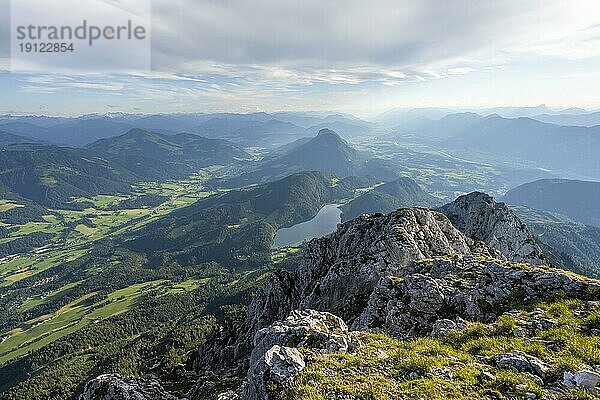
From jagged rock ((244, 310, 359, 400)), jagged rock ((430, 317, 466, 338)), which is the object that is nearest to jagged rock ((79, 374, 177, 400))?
jagged rock ((244, 310, 359, 400))

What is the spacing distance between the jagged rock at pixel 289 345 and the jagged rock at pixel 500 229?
215ft

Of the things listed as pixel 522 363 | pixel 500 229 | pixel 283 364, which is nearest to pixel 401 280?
pixel 522 363

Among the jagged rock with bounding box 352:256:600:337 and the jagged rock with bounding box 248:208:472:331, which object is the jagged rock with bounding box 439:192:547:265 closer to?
the jagged rock with bounding box 248:208:472:331

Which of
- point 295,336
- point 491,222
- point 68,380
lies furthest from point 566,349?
point 68,380

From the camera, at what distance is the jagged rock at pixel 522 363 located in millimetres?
15445

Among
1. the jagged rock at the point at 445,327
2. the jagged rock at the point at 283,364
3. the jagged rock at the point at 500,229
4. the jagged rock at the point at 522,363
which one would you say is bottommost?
the jagged rock at the point at 500,229

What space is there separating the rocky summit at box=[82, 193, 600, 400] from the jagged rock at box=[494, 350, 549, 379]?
47 millimetres

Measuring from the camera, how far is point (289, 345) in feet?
76.5

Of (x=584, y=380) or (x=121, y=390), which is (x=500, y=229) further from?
(x=121, y=390)

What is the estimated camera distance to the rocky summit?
15258 millimetres

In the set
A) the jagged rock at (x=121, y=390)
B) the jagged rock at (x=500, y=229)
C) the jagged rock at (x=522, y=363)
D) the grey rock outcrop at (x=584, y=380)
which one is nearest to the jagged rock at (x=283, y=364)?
the jagged rock at (x=522, y=363)

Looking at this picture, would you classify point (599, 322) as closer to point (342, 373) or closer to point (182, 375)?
point (342, 373)

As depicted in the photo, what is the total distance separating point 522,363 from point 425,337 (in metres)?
8.30

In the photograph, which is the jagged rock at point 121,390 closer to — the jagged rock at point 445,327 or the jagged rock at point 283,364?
the jagged rock at point 283,364
